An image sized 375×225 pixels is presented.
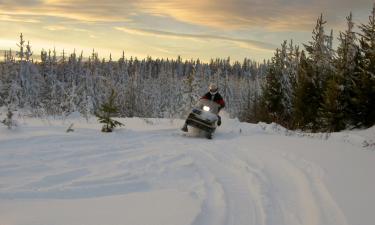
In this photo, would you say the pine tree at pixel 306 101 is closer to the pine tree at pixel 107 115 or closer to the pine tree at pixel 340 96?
the pine tree at pixel 340 96

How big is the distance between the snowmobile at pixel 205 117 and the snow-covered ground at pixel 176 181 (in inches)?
104

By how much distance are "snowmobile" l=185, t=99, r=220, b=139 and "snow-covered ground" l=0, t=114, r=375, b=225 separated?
2640 mm

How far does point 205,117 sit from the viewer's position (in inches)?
649

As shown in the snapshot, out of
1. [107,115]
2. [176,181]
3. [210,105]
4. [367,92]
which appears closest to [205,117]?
[210,105]

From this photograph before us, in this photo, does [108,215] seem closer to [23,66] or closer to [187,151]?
[187,151]

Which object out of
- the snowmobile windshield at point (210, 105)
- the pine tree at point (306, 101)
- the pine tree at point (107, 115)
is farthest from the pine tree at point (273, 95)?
the pine tree at point (107, 115)

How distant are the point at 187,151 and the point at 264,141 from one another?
3357 mm

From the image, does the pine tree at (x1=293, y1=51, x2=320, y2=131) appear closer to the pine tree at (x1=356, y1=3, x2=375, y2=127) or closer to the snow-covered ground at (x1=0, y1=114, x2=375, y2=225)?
the pine tree at (x1=356, y1=3, x2=375, y2=127)

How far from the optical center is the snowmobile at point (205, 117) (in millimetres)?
16203

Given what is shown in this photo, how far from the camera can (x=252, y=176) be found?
8.94m

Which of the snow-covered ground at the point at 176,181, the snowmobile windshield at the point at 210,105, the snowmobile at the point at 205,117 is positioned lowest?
the snow-covered ground at the point at 176,181

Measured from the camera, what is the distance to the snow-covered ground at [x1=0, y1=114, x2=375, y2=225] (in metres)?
6.07

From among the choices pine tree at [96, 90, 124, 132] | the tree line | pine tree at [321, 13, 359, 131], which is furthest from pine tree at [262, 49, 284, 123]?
pine tree at [96, 90, 124, 132]

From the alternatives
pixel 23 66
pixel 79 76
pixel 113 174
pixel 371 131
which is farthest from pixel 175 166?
pixel 79 76
